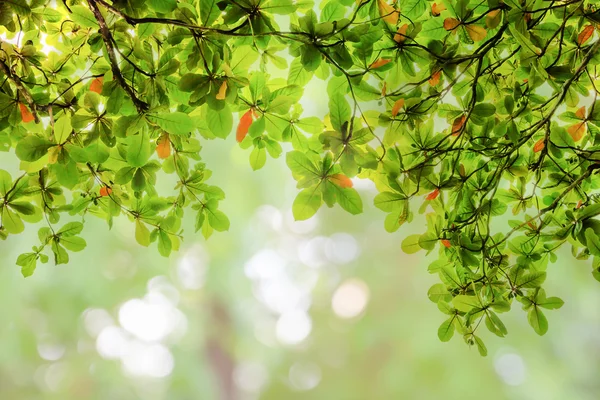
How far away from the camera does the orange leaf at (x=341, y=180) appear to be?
694 mm

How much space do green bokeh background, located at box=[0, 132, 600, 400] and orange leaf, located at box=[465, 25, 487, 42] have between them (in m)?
2.93

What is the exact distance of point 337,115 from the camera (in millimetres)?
672

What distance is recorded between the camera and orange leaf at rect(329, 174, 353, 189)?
2.28ft

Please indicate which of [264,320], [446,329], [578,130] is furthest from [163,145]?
[264,320]

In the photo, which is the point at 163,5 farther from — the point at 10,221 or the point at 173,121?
the point at 10,221

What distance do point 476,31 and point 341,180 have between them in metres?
0.28

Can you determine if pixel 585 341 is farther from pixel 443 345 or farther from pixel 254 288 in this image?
pixel 254 288

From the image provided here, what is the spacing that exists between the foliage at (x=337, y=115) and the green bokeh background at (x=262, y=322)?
2.80m

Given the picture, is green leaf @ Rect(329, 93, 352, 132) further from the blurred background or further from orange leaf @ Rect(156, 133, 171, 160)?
the blurred background

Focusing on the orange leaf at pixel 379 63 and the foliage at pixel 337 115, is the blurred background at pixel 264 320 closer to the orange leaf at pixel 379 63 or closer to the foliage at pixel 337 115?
the foliage at pixel 337 115

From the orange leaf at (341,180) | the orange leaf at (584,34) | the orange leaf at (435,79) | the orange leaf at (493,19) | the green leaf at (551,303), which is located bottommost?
the green leaf at (551,303)

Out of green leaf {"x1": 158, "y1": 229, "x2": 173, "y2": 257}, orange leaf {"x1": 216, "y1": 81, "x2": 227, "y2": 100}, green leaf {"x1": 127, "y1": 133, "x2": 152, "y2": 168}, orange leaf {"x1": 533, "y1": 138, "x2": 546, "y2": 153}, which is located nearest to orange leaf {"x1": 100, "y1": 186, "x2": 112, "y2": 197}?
green leaf {"x1": 158, "y1": 229, "x2": 173, "y2": 257}

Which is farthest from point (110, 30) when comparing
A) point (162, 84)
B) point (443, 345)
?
point (443, 345)

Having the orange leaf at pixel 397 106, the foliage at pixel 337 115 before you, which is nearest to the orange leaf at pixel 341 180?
the foliage at pixel 337 115
